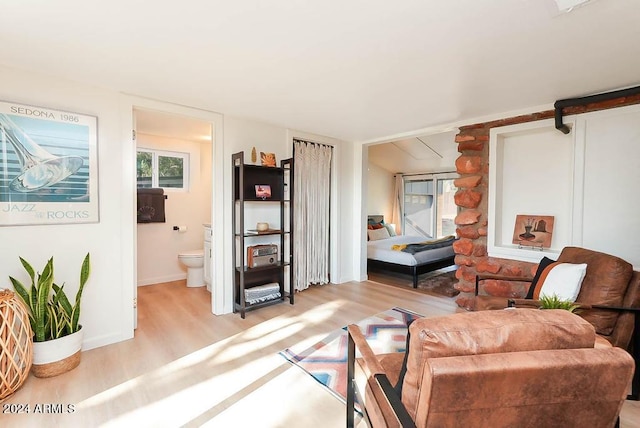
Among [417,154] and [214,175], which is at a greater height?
[417,154]

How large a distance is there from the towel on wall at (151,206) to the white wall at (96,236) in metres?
1.70

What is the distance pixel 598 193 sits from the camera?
273cm

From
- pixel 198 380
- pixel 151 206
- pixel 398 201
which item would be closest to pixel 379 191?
pixel 398 201

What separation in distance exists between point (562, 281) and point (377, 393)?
1.90 meters

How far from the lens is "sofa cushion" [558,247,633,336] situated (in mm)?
2029

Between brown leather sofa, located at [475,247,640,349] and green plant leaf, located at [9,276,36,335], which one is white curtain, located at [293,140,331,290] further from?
brown leather sofa, located at [475,247,640,349]

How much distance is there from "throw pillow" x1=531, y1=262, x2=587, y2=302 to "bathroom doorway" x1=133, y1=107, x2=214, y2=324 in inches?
149

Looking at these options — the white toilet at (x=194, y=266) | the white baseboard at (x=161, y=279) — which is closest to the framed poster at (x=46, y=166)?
the white toilet at (x=194, y=266)

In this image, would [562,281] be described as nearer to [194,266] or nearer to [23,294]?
[23,294]

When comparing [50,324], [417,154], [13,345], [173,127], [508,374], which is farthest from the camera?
[417,154]

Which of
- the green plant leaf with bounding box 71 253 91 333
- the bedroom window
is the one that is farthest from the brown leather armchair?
the bedroom window

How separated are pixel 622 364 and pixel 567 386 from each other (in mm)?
200

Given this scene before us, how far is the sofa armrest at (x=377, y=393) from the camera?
0.98 m

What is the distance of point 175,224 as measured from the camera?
15.3ft
